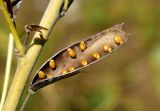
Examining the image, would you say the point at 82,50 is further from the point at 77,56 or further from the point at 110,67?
the point at 110,67

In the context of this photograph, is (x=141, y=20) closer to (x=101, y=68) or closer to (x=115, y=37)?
(x=101, y=68)

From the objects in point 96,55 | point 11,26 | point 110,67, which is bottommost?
point 110,67

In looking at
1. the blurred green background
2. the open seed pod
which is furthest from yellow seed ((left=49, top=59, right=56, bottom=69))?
the blurred green background

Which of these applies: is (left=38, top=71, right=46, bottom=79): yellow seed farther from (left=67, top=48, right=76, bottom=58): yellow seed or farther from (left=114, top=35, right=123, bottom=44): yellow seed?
(left=114, top=35, right=123, bottom=44): yellow seed

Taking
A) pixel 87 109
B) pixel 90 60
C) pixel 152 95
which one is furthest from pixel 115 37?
pixel 152 95

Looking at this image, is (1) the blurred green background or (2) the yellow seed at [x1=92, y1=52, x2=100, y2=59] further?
(1) the blurred green background

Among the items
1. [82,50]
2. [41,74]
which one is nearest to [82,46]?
[82,50]
